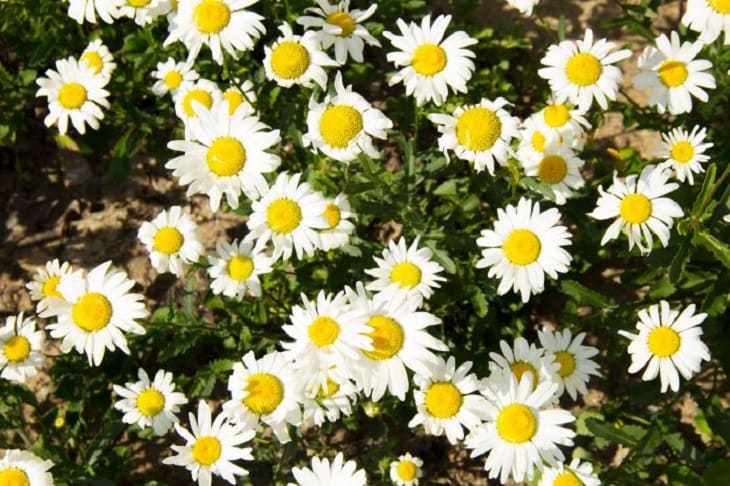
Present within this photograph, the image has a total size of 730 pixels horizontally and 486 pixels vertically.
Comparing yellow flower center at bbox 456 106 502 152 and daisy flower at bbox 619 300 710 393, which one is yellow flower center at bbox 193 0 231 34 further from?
daisy flower at bbox 619 300 710 393

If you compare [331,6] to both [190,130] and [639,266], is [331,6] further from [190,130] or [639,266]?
[639,266]

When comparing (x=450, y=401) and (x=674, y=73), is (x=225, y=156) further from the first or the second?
(x=674, y=73)

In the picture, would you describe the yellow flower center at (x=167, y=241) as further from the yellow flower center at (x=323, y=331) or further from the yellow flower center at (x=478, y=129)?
the yellow flower center at (x=478, y=129)

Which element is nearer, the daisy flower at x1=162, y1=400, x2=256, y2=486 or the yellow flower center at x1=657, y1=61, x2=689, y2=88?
the daisy flower at x1=162, y1=400, x2=256, y2=486

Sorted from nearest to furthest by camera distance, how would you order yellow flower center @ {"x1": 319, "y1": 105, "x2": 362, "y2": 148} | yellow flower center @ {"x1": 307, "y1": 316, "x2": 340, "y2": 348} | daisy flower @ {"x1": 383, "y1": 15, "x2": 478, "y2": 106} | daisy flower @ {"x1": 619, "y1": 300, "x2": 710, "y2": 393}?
yellow flower center @ {"x1": 307, "y1": 316, "x2": 340, "y2": 348} → yellow flower center @ {"x1": 319, "y1": 105, "x2": 362, "y2": 148} → daisy flower @ {"x1": 619, "y1": 300, "x2": 710, "y2": 393} → daisy flower @ {"x1": 383, "y1": 15, "x2": 478, "y2": 106}

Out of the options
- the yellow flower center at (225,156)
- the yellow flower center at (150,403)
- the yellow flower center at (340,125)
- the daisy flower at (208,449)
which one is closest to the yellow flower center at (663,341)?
the yellow flower center at (340,125)

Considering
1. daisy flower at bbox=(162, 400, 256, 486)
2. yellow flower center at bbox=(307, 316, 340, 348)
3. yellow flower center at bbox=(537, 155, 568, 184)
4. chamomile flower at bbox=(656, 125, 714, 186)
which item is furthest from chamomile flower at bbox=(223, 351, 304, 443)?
chamomile flower at bbox=(656, 125, 714, 186)

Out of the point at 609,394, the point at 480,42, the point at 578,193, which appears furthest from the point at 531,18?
the point at 609,394

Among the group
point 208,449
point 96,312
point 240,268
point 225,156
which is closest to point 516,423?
point 208,449
